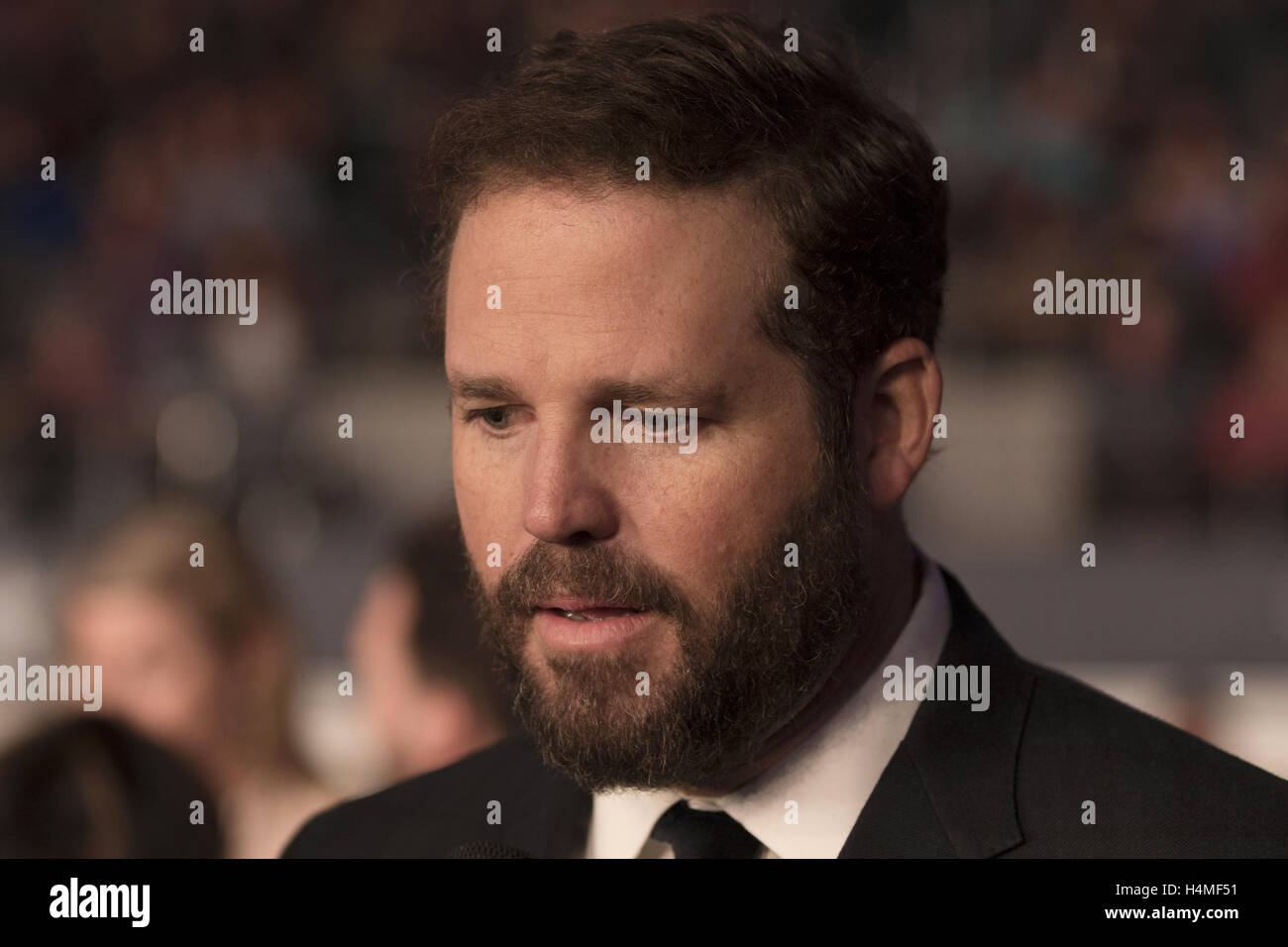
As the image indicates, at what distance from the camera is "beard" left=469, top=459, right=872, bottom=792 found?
1355 millimetres

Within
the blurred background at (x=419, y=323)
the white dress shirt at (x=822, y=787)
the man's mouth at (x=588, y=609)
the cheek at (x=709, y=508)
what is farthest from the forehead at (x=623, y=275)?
the blurred background at (x=419, y=323)

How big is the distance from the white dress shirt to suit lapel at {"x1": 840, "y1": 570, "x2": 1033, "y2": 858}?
0.02 m

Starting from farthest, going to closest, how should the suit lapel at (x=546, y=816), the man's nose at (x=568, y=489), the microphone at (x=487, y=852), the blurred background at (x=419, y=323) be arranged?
1. the blurred background at (x=419, y=323)
2. the suit lapel at (x=546, y=816)
3. the microphone at (x=487, y=852)
4. the man's nose at (x=568, y=489)

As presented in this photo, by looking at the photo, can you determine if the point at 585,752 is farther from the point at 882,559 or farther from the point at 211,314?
the point at 211,314

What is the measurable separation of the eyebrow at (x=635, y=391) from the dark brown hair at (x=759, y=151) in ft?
0.32

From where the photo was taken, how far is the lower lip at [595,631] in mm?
1347

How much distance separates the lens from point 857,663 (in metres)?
1.49

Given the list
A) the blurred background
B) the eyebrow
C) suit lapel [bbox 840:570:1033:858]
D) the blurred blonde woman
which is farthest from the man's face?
the blurred background

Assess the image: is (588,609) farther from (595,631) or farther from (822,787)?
(822,787)

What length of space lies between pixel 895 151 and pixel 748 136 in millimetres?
204

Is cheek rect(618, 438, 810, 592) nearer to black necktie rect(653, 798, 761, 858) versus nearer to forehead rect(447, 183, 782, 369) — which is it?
forehead rect(447, 183, 782, 369)

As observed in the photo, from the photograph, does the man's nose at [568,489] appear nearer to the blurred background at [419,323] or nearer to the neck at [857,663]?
the neck at [857,663]

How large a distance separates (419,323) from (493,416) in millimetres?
2777
